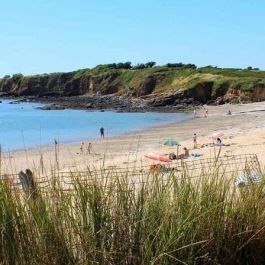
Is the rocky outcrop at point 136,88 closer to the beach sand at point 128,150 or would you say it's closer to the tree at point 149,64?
the tree at point 149,64

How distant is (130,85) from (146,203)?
281 feet

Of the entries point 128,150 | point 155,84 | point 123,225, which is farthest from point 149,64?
point 123,225

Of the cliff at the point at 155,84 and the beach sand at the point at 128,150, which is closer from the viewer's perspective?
the beach sand at the point at 128,150

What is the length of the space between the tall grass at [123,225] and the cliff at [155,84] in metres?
63.4

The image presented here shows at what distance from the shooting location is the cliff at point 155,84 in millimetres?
69125

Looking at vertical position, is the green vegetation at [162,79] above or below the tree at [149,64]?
below

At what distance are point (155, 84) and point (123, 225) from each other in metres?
81.3

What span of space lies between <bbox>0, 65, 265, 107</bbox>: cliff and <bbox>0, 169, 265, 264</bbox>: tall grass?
208 feet

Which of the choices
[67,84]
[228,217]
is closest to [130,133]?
[228,217]

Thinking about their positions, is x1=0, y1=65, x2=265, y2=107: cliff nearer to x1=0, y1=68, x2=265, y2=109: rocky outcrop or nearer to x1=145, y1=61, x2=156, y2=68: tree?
x1=0, y1=68, x2=265, y2=109: rocky outcrop

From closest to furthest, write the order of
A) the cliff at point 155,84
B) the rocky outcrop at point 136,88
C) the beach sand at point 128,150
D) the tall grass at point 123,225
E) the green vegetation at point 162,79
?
the tall grass at point 123,225 < the beach sand at point 128,150 < the rocky outcrop at point 136,88 < the cliff at point 155,84 < the green vegetation at point 162,79

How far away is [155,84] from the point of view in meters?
84.5

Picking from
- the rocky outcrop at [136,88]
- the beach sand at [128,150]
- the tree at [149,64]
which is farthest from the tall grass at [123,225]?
the tree at [149,64]

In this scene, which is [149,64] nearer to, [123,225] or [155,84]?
[155,84]
